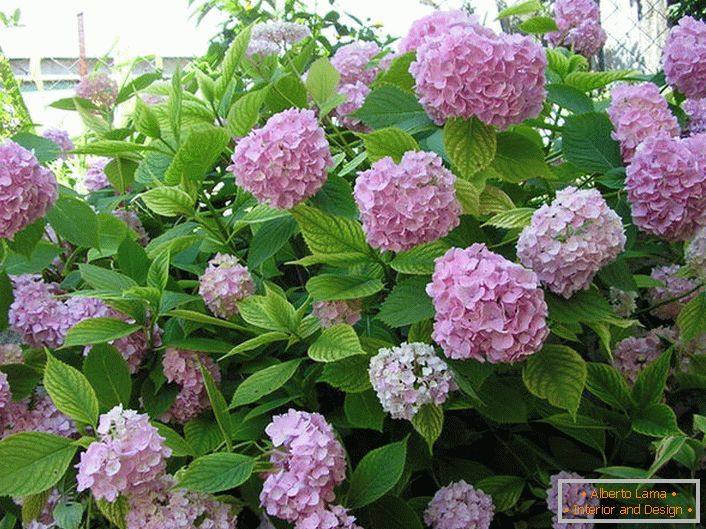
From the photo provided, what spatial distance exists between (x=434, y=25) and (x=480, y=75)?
8.3 inches

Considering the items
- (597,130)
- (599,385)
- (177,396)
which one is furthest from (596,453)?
(177,396)

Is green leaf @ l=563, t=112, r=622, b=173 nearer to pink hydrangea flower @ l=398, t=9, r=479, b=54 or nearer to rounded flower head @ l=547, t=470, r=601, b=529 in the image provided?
pink hydrangea flower @ l=398, t=9, r=479, b=54

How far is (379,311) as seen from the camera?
79 centimetres

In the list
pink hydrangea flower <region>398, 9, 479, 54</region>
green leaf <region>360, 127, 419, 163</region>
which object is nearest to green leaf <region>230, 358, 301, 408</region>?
green leaf <region>360, 127, 419, 163</region>

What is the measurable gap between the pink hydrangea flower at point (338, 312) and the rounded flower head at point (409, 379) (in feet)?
0.28

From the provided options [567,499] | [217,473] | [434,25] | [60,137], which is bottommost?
[567,499]

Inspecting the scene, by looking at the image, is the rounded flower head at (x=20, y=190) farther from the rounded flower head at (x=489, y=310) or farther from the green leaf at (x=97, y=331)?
the rounded flower head at (x=489, y=310)

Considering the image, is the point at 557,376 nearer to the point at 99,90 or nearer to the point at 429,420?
the point at 429,420

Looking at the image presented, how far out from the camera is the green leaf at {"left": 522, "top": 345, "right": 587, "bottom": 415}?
702 millimetres

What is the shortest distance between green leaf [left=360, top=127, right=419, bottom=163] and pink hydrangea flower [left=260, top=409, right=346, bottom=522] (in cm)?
26

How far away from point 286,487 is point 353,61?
25.9 inches

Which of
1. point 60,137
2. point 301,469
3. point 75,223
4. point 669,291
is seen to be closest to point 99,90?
point 60,137

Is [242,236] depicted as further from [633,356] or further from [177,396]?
[633,356]

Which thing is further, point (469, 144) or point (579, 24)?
point (579, 24)
